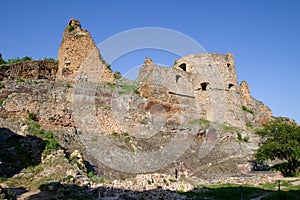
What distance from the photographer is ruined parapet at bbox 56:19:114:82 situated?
77.6ft

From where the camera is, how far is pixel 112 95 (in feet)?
70.1

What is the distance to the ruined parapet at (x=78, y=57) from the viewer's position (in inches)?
931

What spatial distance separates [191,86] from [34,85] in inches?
564

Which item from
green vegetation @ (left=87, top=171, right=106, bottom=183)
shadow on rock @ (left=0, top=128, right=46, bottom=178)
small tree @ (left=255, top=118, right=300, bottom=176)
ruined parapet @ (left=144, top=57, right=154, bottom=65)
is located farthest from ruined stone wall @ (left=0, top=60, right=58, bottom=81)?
small tree @ (left=255, top=118, right=300, bottom=176)

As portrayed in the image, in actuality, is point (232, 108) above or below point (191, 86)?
below

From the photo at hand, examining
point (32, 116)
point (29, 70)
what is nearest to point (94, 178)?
point (32, 116)

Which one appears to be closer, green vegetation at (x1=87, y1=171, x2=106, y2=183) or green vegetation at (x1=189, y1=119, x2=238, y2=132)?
green vegetation at (x1=87, y1=171, x2=106, y2=183)

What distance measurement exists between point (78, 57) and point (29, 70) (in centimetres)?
350

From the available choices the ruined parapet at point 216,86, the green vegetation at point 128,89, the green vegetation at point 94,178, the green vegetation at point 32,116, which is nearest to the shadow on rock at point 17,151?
the green vegetation at point 32,116

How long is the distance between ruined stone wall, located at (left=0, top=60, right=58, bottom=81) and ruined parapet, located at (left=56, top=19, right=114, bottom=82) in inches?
27.2

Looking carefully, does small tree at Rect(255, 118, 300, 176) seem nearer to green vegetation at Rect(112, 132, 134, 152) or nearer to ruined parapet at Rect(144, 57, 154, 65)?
green vegetation at Rect(112, 132, 134, 152)

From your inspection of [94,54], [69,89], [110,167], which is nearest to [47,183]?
[110,167]

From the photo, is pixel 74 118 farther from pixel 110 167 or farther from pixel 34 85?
pixel 110 167

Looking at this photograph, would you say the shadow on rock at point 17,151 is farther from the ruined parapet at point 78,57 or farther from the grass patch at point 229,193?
the ruined parapet at point 78,57
